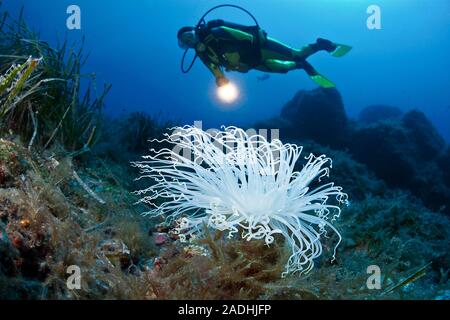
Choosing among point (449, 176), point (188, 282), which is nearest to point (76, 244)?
point (188, 282)

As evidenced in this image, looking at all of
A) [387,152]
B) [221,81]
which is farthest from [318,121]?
[221,81]

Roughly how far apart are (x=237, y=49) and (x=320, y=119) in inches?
282

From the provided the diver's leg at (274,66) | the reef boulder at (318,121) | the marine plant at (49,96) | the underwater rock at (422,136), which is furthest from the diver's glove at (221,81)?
the underwater rock at (422,136)

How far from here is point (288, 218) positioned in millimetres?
2865

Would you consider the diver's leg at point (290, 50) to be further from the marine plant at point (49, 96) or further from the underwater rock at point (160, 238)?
the underwater rock at point (160, 238)

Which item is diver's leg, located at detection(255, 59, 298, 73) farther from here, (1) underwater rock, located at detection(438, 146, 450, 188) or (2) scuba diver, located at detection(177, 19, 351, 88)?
(1) underwater rock, located at detection(438, 146, 450, 188)

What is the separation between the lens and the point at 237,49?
920 cm

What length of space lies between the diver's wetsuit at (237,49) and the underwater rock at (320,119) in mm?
5221

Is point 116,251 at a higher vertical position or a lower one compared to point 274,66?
lower

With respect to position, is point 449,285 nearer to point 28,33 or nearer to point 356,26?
point 28,33

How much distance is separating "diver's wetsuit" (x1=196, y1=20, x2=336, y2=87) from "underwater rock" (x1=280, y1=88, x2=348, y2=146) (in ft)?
17.1

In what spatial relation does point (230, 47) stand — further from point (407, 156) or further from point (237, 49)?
point (407, 156)

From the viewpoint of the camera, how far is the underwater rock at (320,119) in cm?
1488

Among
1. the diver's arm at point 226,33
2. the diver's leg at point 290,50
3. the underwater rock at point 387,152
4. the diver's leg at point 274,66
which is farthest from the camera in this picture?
the underwater rock at point 387,152
